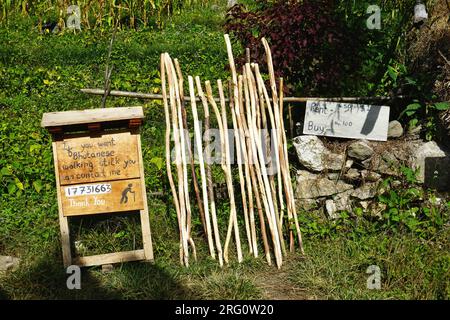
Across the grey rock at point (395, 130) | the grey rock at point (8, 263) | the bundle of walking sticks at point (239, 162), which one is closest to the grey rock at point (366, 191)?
the grey rock at point (395, 130)

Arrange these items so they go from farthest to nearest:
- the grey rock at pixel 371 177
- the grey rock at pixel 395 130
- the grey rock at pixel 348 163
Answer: the grey rock at pixel 395 130
the grey rock at pixel 348 163
the grey rock at pixel 371 177

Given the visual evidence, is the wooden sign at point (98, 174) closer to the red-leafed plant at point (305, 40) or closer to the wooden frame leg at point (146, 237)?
A: the wooden frame leg at point (146, 237)

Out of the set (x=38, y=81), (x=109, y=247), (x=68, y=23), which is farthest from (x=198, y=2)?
(x=109, y=247)

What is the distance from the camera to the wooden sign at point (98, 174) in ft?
15.3

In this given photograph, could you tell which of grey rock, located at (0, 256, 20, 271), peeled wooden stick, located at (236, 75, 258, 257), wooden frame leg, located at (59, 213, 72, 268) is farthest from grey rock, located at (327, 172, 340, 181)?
grey rock, located at (0, 256, 20, 271)

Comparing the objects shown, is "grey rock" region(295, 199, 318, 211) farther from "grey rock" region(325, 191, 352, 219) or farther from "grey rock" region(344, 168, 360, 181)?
"grey rock" region(344, 168, 360, 181)

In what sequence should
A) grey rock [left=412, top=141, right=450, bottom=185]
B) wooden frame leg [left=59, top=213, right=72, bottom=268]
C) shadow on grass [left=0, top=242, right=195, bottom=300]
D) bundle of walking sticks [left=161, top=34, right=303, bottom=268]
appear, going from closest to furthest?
shadow on grass [left=0, top=242, right=195, bottom=300] → wooden frame leg [left=59, top=213, right=72, bottom=268] → bundle of walking sticks [left=161, top=34, right=303, bottom=268] → grey rock [left=412, top=141, right=450, bottom=185]

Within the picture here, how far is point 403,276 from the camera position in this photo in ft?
14.4

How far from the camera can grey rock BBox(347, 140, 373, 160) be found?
543 cm

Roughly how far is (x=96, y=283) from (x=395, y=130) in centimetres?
300

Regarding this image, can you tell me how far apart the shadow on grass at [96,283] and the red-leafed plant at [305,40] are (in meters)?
2.24

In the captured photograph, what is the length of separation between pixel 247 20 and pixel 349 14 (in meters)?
1.08

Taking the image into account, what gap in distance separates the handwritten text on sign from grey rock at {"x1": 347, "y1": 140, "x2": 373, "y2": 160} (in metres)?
1.97
